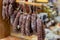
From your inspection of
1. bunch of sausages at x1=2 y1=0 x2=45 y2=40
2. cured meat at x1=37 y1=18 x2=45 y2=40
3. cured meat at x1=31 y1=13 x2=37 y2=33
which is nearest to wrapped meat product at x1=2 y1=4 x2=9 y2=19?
bunch of sausages at x1=2 y1=0 x2=45 y2=40

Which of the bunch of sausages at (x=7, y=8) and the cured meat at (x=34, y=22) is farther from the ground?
the bunch of sausages at (x=7, y=8)

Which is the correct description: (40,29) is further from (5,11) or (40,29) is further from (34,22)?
(5,11)

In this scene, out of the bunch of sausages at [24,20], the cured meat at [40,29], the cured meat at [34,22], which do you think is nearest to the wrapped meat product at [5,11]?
the bunch of sausages at [24,20]

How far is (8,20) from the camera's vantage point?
119 inches

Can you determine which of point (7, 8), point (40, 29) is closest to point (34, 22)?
point (40, 29)

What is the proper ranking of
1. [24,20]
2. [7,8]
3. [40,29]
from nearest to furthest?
[40,29] < [24,20] < [7,8]

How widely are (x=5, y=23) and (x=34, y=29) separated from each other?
0.89 meters

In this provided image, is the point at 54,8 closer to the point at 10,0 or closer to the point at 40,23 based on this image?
the point at 40,23

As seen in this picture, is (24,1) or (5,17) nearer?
(24,1)

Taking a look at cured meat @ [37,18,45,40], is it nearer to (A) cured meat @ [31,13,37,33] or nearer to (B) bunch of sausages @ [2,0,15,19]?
(A) cured meat @ [31,13,37,33]

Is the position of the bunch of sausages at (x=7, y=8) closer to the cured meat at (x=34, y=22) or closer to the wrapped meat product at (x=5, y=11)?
the wrapped meat product at (x=5, y=11)

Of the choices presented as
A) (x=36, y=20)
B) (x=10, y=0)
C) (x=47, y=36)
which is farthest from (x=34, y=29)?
(x=10, y=0)

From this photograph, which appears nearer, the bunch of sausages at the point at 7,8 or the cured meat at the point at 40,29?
the cured meat at the point at 40,29

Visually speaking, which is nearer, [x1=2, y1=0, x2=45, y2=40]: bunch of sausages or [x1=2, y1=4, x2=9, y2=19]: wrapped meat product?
[x1=2, y1=0, x2=45, y2=40]: bunch of sausages
